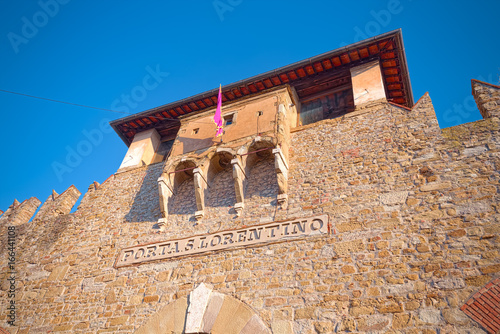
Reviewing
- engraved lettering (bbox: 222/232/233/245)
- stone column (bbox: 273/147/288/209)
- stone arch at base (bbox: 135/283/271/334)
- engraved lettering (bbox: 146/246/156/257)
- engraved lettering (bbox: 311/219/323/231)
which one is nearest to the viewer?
stone arch at base (bbox: 135/283/271/334)

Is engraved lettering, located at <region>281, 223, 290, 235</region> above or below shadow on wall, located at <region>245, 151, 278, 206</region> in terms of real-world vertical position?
below

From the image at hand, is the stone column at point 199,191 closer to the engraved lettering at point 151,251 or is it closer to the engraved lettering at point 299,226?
the engraved lettering at point 151,251

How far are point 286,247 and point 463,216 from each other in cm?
294

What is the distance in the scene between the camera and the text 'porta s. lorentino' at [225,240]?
6852 millimetres

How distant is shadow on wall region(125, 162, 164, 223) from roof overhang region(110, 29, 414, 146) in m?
1.95

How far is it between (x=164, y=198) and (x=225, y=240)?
2.09 metres

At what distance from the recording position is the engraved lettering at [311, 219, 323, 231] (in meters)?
6.76

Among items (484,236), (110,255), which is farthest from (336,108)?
(110,255)

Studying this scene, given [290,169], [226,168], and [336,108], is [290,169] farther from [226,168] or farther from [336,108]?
[336,108]

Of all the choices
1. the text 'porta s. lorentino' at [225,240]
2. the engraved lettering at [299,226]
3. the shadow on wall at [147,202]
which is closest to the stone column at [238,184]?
the text 'porta s. lorentino' at [225,240]

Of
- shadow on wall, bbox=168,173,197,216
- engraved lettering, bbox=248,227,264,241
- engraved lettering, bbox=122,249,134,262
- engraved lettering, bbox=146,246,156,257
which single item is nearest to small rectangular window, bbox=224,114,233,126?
shadow on wall, bbox=168,173,197,216

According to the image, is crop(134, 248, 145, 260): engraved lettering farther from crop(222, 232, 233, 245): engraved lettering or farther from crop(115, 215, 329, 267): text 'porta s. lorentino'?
crop(222, 232, 233, 245): engraved lettering

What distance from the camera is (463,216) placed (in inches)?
234

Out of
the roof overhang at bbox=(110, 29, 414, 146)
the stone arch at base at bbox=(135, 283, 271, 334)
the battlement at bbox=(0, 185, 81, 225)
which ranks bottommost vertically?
the stone arch at base at bbox=(135, 283, 271, 334)
